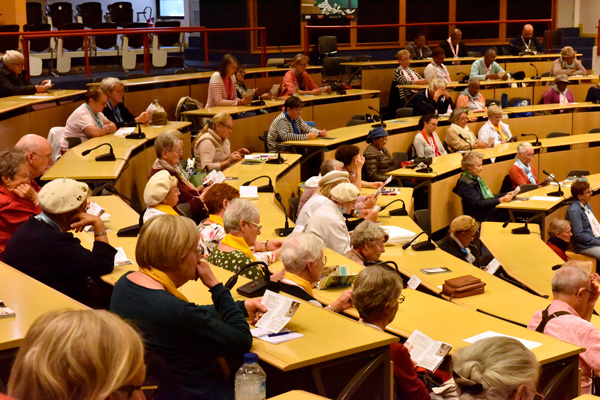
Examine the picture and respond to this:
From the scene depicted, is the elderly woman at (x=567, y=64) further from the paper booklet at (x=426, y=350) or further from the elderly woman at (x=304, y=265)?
the paper booklet at (x=426, y=350)

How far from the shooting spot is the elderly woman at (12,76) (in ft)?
25.2

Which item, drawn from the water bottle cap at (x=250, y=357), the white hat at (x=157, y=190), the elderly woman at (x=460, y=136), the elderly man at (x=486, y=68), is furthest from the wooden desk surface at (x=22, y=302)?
the elderly man at (x=486, y=68)

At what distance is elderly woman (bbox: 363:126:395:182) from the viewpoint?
8203 mm

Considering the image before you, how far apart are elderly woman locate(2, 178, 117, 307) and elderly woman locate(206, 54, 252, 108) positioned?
559 cm

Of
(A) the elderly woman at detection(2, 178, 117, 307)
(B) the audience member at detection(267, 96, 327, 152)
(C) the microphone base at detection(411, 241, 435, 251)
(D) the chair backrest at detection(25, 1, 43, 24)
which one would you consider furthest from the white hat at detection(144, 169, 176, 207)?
(D) the chair backrest at detection(25, 1, 43, 24)

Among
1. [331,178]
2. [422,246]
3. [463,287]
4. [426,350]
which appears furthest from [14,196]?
[422,246]

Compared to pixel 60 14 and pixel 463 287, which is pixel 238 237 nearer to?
pixel 463 287

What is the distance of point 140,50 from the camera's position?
12125mm

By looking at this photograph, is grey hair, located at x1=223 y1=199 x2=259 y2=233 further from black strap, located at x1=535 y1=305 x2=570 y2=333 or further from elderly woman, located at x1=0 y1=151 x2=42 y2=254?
black strap, located at x1=535 y1=305 x2=570 y2=333

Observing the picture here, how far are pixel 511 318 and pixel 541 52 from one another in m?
11.7

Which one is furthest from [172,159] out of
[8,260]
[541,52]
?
[541,52]

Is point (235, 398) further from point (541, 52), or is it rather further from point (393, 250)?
point (541, 52)

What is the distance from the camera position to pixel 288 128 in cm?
815

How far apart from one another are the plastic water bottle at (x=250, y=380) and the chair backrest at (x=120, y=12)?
1169 centimetres
